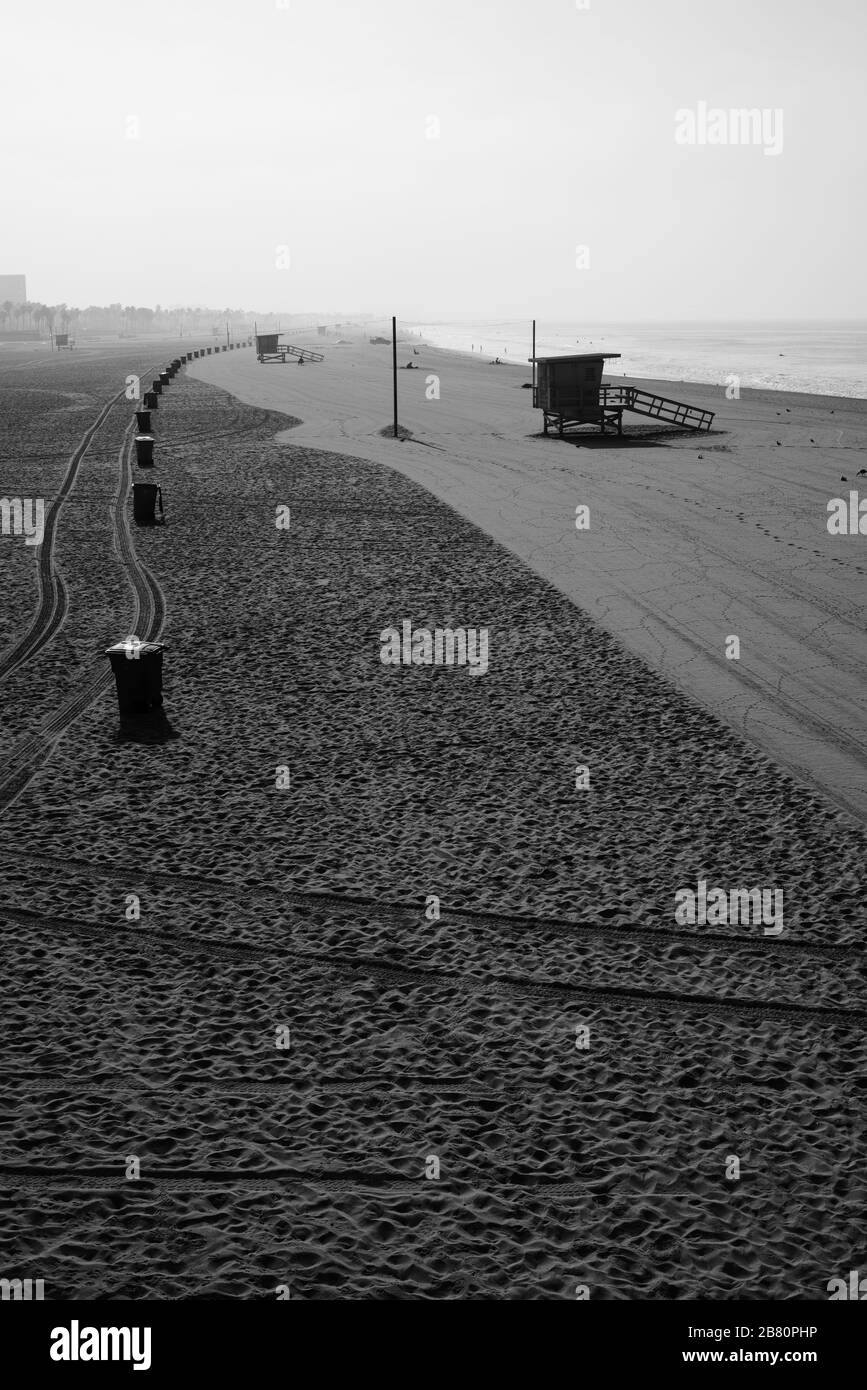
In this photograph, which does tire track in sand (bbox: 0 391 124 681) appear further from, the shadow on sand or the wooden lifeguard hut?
the wooden lifeguard hut

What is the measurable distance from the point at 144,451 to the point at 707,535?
47.6ft

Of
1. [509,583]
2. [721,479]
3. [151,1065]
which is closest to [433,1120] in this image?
[151,1065]

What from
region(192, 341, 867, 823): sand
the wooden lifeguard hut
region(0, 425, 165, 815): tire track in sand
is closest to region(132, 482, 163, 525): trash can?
region(0, 425, 165, 815): tire track in sand

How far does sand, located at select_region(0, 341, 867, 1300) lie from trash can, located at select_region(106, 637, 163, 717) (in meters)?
0.38

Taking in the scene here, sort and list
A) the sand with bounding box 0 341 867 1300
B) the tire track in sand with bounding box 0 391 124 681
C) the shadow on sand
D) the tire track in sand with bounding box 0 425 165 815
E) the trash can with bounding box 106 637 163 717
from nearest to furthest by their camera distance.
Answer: the sand with bounding box 0 341 867 1300 < the tire track in sand with bounding box 0 425 165 815 < the shadow on sand < the trash can with bounding box 106 637 163 717 < the tire track in sand with bounding box 0 391 124 681

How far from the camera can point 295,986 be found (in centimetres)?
677

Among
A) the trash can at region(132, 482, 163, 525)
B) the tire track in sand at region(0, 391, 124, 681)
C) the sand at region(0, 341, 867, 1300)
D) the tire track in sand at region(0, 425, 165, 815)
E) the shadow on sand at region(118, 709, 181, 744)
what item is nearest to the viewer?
the sand at region(0, 341, 867, 1300)

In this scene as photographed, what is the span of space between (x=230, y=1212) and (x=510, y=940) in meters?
2.73

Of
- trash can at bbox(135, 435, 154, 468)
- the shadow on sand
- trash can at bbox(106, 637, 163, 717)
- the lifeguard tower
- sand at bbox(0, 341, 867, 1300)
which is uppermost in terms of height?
the lifeguard tower

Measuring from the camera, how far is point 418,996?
22.0 ft

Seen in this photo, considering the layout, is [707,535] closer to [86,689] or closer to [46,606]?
[46,606]

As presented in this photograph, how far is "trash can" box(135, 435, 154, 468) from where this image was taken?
28.1 metres

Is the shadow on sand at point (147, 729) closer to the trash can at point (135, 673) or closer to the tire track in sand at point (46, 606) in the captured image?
the trash can at point (135, 673)
